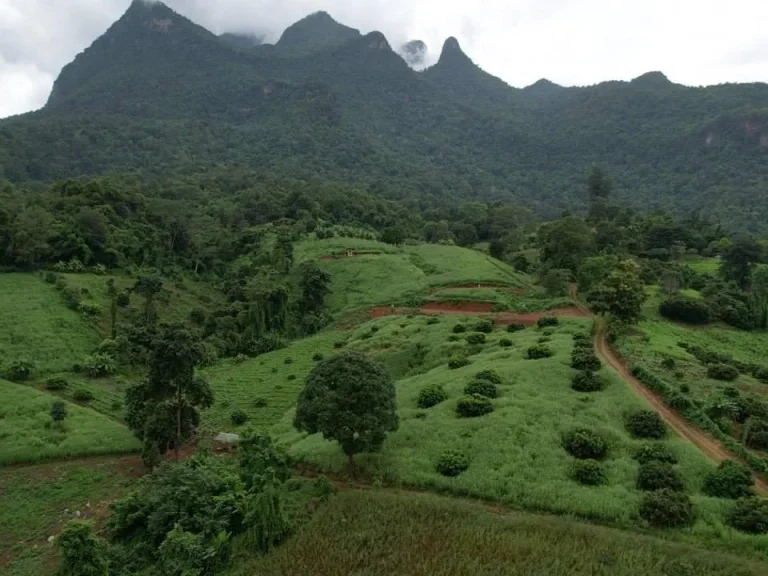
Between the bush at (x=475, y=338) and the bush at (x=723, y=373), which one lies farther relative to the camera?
the bush at (x=475, y=338)

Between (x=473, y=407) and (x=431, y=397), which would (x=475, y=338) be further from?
(x=473, y=407)

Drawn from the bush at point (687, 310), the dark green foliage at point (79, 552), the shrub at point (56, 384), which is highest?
the bush at point (687, 310)

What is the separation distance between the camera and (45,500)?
84.9 ft

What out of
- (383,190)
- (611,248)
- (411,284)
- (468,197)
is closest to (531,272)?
(611,248)

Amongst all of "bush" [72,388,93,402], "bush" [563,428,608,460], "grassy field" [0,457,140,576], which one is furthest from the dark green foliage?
"bush" [72,388,93,402]

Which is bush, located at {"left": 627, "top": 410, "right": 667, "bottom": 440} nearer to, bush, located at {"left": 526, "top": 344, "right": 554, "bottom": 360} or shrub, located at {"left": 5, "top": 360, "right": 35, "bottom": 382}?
bush, located at {"left": 526, "top": 344, "right": 554, "bottom": 360}

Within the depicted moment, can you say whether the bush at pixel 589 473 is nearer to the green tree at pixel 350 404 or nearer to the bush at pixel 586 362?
the green tree at pixel 350 404

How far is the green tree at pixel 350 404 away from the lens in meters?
22.5

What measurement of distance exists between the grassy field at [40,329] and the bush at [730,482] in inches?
1631

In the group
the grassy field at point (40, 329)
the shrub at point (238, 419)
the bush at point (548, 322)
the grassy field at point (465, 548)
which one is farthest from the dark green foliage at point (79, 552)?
the bush at point (548, 322)

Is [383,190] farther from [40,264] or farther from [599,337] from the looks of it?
[599,337]

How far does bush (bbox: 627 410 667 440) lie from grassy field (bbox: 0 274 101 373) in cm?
3856

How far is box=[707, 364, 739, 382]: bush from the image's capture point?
3122cm

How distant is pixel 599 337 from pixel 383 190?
126 metres
